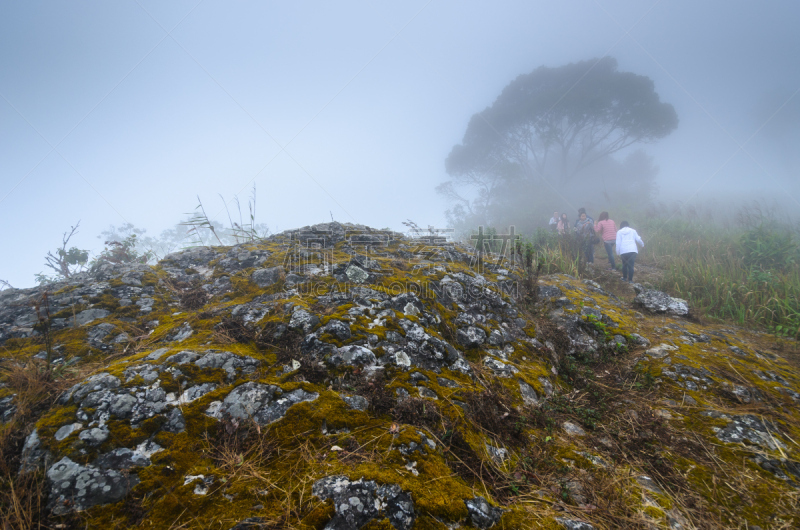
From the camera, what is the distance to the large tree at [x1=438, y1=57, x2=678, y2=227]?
85.1ft

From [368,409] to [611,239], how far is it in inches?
426

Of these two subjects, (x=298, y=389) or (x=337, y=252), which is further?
(x=337, y=252)

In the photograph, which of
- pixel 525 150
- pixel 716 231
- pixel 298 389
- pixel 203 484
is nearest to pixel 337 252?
pixel 298 389

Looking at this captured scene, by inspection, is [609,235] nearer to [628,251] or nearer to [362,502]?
[628,251]

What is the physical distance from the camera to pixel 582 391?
3.06 metres

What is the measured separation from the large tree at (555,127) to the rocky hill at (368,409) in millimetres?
28113

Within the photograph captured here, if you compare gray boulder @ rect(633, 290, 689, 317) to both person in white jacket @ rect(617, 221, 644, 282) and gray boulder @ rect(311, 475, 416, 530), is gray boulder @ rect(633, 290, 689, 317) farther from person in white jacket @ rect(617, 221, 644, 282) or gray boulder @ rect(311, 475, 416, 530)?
gray boulder @ rect(311, 475, 416, 530)

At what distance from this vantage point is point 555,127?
91.4ft

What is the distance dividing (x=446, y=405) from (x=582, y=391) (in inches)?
73.7

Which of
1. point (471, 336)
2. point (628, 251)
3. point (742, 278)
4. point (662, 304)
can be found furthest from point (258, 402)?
point (742, 278)

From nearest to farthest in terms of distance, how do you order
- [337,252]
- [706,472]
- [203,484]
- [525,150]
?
[203,484]
[706,472]
[337,252]
[525,150]

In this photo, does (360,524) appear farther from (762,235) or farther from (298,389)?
(762,235)

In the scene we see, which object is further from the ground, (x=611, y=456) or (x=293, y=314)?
(x=293, y=314)

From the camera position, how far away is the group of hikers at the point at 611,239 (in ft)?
25.6
